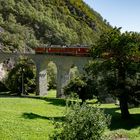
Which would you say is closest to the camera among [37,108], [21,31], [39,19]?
[37,108]

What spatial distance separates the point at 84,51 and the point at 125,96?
27.9m

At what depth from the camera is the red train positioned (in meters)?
82.9

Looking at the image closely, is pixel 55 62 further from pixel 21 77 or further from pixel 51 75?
pixel 51 75

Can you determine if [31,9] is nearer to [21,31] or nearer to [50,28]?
[50,28]

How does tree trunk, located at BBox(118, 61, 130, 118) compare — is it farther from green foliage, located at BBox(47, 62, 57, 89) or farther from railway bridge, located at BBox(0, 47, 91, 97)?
green foliage, located at BBox(47, 62, 57, 89)

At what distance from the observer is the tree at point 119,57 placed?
55.8 m

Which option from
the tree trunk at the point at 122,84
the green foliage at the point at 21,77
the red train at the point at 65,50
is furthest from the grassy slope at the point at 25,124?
the green foliage at the point at 21,77

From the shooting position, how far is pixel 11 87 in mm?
87125

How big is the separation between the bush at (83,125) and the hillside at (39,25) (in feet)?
288

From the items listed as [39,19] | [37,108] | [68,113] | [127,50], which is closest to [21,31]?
[39,19]

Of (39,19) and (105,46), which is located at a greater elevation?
(39,19)

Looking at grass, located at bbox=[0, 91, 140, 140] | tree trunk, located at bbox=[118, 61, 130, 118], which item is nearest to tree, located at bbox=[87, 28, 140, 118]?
tree trunk, located at bbox=[118, 61, 130, 118]

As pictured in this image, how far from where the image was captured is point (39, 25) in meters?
158

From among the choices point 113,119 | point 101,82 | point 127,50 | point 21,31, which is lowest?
point 113,119
